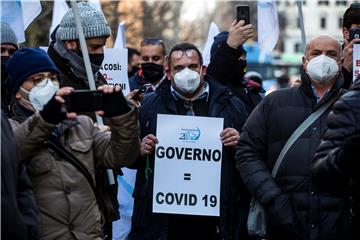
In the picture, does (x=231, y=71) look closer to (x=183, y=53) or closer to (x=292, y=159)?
(x=183, y=53)

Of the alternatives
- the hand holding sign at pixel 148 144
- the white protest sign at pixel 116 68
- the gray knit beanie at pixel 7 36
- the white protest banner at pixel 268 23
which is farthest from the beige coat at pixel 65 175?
the white protest banner at pixel 268 23

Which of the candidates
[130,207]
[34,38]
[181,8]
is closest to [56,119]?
[130,207]

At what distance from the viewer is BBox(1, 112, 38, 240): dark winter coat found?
4914 mm

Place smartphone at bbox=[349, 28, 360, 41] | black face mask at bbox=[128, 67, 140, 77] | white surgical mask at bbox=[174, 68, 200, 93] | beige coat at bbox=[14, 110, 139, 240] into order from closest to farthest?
beige coat at bbox=[14, 110, 139, 240]
white surgical mask at bbox=[174, 68, 200, 93]
smartphone at bbox=[349, 28, 360, 41]
black face mask at bbox=[128, 67, 140, 77]

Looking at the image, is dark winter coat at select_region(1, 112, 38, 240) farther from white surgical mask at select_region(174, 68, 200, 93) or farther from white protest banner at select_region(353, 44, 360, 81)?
white protest banner at select_region(353, 44, 360, 81)

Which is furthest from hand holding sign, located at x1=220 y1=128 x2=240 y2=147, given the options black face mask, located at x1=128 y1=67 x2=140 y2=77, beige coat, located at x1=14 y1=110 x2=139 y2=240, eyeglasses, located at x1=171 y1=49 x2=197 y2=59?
black face mask, located at x1=128 y1=67 x2=140 y2=77

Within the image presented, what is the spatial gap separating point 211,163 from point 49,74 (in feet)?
5.44

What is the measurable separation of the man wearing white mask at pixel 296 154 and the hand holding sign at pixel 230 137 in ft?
0.88

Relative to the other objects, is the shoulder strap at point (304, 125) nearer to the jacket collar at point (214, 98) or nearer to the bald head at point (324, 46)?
the bald head at point (324, 46)

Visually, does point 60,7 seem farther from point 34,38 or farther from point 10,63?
point 34,38

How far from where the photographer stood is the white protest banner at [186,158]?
7.00 metres

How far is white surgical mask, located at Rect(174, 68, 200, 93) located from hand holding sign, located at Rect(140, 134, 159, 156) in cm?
38

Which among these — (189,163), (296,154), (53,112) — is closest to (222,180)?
(189,163)

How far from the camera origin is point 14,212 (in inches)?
195
